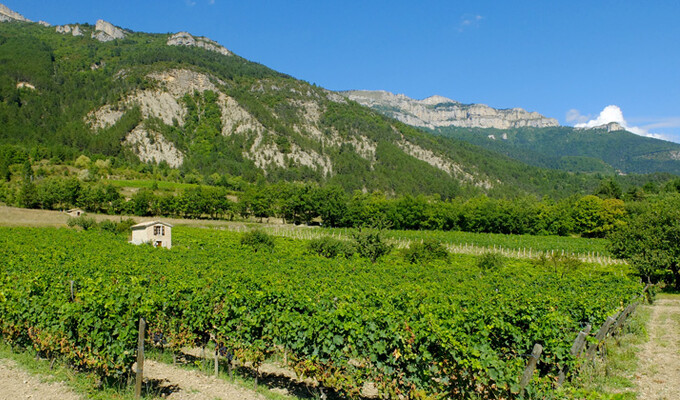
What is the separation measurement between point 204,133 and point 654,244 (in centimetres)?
16092

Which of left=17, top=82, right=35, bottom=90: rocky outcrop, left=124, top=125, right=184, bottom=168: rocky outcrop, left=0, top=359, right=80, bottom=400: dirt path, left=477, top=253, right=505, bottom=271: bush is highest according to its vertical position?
left=17, top=82, right=35, bottom=90: rocky outcrop

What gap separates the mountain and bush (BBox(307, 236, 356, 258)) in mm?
107969

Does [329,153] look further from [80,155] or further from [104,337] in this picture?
[104,337]

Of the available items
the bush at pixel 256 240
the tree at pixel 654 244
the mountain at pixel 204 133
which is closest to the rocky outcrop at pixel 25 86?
the mountain at pixel 204 133

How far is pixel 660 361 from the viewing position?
10.8m

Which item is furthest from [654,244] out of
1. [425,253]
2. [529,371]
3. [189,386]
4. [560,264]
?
[189,386]

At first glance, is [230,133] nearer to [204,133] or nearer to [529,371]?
[204,133]

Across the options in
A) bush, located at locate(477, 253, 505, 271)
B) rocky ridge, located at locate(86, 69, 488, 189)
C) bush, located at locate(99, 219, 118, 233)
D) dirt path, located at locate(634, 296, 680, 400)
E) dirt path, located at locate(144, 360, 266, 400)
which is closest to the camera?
dirt path, located at locate(144, 360, 266, 400)

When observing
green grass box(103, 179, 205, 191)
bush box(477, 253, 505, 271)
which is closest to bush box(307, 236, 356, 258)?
bush box(477, 253, 505, 271)

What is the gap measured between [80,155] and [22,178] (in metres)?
26.7

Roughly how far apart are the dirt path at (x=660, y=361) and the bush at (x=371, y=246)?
58.4 feet

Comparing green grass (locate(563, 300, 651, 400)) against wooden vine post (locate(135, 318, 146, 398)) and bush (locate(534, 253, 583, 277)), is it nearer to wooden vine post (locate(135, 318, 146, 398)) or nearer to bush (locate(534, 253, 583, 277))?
wooden vine post (locate(135, 318, 146, 398))

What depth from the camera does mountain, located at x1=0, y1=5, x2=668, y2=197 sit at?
140500 millimetres

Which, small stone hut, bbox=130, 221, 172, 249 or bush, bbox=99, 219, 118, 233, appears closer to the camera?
small stone hut, bbox=130, 221, 172, 249
